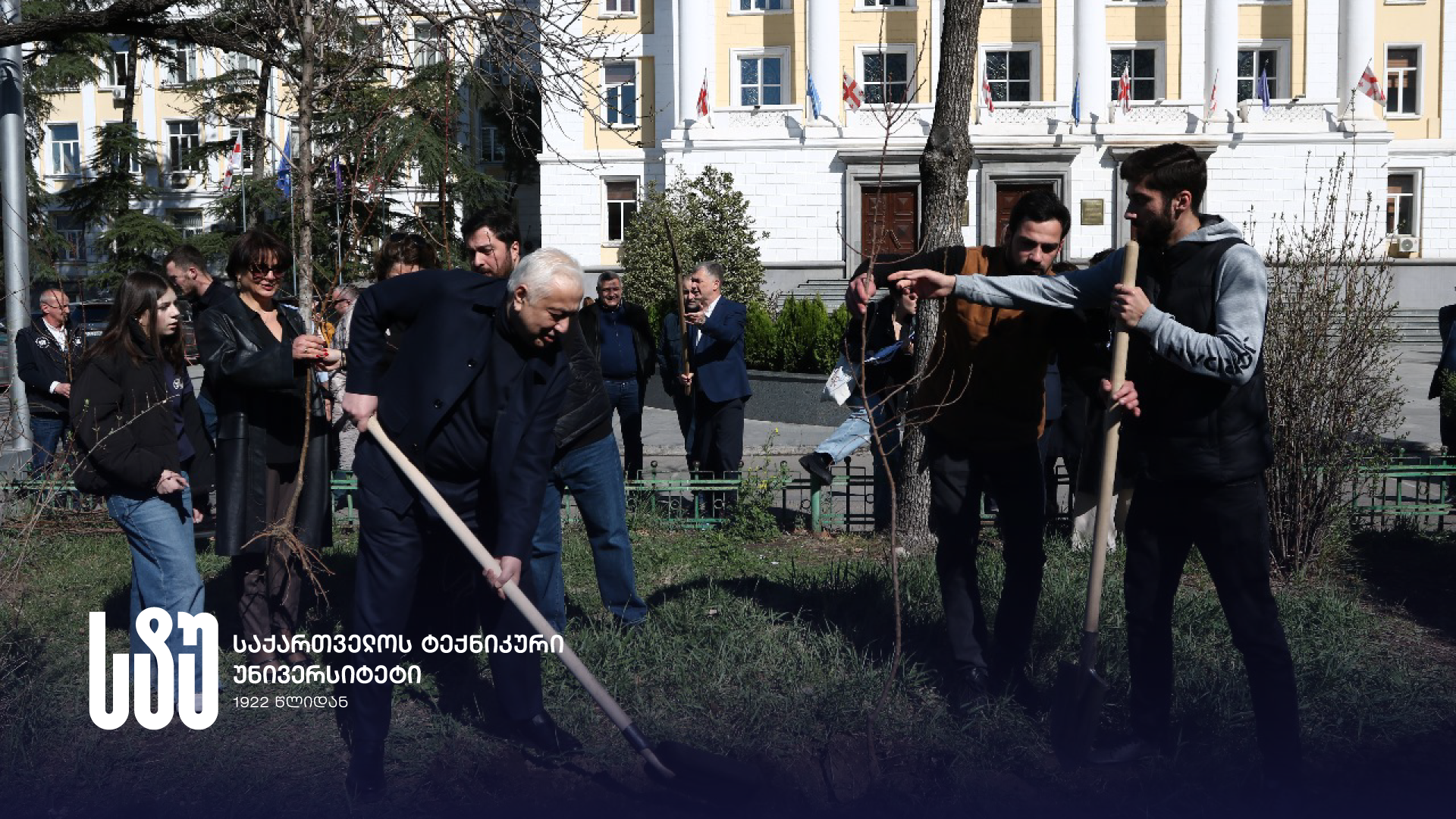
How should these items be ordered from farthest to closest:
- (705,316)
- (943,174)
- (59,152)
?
1. (59,152)
2. (705,316)
3. (943,174)

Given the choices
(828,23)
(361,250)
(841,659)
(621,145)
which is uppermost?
(828,23)

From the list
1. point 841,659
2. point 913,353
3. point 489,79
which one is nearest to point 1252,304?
point 841,659

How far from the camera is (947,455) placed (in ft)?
15.7

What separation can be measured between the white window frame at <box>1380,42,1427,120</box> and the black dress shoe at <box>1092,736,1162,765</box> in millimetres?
32940

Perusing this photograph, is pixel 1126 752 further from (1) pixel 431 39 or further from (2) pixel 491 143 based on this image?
(2) pixel 491 143

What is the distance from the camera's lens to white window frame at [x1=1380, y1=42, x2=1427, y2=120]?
32.5m

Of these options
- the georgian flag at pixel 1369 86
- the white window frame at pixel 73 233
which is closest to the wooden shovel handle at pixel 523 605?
the georgian flag at pixel 1369 86

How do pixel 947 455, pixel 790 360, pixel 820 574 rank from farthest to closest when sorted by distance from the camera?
pixel 790 360 < pixel 820 574 < pixel 947 455

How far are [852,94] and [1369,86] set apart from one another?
40.0 ft

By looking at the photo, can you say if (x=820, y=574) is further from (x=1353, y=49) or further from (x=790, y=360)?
(x=1353, y=49)

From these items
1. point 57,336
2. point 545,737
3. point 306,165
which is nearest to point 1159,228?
point 545,737

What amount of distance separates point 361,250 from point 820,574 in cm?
284

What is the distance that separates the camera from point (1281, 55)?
32.3m

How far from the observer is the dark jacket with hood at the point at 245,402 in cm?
497
